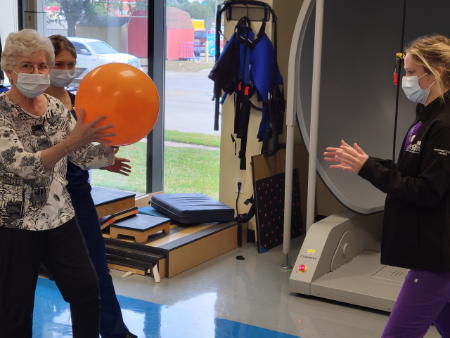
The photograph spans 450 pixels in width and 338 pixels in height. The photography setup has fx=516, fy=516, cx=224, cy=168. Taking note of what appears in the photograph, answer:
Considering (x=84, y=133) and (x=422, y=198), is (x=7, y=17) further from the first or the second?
(x=422, y=198)

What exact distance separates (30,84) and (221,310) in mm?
1878

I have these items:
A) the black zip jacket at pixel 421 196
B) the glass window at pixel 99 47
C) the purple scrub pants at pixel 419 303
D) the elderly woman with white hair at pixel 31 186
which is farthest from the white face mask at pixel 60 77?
the glass window at pixel 99 47

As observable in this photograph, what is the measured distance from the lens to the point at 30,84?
69.4 inches

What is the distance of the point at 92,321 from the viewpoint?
6.44ft

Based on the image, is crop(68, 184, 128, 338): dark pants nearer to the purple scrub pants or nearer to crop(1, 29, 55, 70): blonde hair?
crop(1, 29, 55, 70): blonde hair

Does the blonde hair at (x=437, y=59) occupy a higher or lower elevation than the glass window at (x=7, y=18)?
lower

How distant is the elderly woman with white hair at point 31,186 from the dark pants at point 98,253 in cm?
39

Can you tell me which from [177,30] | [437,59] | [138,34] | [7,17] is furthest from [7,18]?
[437,59]

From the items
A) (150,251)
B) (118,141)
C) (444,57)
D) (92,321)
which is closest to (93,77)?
(118,141)

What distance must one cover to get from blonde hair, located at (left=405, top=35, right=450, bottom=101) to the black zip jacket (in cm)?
5

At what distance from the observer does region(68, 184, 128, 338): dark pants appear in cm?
229

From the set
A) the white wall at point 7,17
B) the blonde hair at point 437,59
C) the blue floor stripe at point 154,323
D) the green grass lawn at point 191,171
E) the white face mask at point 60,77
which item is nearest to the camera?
the blonde hair at point 437,59

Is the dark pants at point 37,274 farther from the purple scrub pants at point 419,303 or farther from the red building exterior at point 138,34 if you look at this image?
the red building exterior at point 138,34

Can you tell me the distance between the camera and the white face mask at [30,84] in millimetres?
1757
